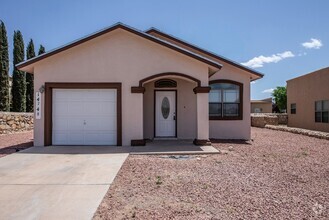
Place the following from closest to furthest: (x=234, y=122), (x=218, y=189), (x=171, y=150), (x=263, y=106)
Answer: (x=218, y=189)
(x=171, y=150)
(x=234, y=122)
(x=263, y=106)

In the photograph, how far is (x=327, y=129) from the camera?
17.4 meters

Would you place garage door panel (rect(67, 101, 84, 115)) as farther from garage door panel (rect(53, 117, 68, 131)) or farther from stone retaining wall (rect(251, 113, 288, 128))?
stone retaining wall (rect(251, 113, 288, 128))

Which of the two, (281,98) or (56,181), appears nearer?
(56,181)

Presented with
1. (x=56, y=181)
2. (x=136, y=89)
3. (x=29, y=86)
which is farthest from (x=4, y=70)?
(x=56, y=181)

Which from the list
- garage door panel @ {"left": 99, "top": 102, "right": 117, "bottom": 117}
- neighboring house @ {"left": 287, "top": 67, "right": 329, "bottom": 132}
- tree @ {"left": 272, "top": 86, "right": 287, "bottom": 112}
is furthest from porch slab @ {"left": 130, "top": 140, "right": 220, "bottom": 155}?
tree @ {"left": 272, "top": 86, "right": 287, "bottom": 112}

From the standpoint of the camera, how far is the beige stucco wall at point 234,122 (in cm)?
1397

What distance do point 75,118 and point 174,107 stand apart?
15.6ft

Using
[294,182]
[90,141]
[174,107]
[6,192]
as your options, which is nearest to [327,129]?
[174,107]

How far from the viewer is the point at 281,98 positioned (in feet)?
151

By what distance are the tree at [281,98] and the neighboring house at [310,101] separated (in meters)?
23.8

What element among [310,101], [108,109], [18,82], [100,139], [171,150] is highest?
[18,82]

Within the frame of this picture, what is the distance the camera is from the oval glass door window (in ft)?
43.7

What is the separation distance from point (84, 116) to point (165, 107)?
13.3 feet

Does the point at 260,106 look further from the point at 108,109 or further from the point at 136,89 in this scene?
the point at 108,109
